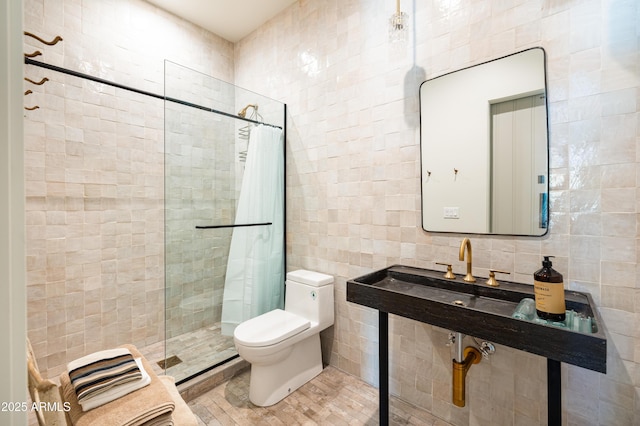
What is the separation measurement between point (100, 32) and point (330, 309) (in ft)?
8.93

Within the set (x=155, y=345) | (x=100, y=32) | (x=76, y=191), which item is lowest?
(x=155, y=345)

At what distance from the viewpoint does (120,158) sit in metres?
2.34

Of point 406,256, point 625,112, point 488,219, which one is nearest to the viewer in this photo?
point 625,112

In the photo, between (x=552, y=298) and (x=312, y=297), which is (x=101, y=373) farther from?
(x=552, y=298)

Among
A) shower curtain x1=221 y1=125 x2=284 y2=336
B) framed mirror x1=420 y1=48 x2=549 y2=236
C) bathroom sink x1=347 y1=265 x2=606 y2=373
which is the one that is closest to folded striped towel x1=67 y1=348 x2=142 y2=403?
shower curtain x1=221 y1=125 x2=284 y2=336

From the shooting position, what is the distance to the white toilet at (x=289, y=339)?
5.75ft

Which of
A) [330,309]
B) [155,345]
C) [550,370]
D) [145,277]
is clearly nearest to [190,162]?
[145,277]

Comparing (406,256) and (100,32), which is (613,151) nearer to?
(406,256)

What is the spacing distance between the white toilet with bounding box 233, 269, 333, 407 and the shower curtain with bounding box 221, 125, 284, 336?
0.23 m

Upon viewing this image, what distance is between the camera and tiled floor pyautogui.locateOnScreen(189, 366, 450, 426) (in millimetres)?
1672

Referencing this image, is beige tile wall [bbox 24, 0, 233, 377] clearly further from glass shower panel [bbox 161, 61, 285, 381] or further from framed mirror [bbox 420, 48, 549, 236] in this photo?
framed mirror [bbox 420, 48, 549, 236]

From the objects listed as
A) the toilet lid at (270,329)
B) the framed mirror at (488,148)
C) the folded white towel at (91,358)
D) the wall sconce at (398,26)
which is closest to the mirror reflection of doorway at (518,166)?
the framed mirror at (488,148)

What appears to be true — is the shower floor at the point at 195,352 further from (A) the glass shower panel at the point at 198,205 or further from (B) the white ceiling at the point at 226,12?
(B) the white ceiling at the point at 226,12

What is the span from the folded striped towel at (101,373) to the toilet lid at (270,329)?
60 centimetres
